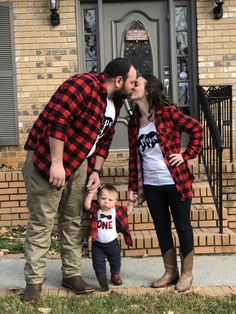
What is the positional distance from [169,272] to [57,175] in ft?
4.16

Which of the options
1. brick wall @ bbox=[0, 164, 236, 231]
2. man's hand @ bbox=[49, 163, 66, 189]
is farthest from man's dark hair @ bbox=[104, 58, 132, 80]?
brick wall @ bbox=[0, 164, 236, 231]

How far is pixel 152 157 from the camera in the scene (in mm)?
3871

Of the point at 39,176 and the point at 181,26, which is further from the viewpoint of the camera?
the point at 181,26

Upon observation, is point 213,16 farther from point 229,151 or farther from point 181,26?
point 229,151

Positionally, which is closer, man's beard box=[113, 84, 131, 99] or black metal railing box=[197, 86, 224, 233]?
man's beard box=[113, 84, 131, 99]

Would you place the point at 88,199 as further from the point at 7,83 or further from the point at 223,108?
the point at 7,83

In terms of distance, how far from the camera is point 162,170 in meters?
3.84

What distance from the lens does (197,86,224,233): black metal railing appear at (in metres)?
4.85

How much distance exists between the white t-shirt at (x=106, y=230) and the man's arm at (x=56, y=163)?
0.64 m

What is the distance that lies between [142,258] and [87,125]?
171cm

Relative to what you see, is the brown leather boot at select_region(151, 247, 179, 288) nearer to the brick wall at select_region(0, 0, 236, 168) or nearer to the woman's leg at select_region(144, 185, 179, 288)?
the woman's leg at select_region(144, 185, 179, 288)

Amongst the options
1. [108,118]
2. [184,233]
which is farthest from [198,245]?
[108,118]

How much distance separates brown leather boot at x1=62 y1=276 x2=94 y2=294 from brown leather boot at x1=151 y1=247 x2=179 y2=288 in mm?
526

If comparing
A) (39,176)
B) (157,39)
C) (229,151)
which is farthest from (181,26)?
(39,176)
